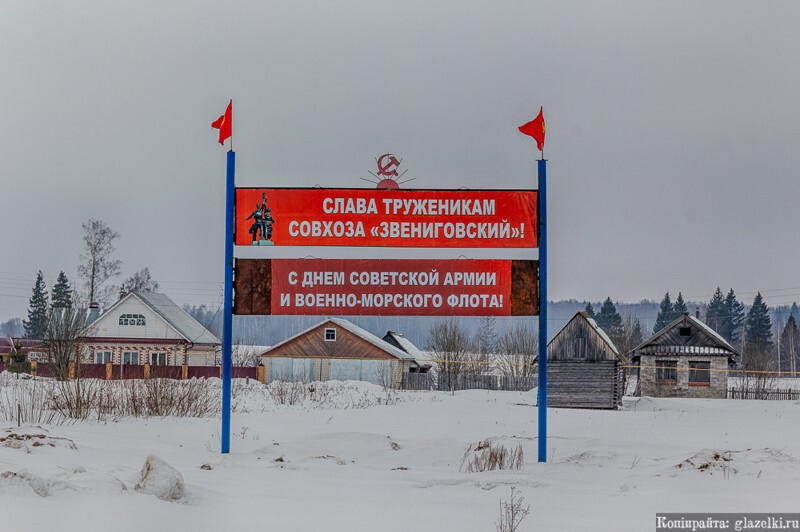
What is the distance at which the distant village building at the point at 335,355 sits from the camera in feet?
166

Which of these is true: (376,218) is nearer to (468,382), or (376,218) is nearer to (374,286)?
(374,286)

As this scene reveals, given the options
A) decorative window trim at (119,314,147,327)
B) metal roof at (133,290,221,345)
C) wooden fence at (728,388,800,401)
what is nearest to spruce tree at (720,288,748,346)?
wooden fence at (728,388,800,401)

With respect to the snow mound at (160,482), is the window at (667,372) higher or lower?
lower

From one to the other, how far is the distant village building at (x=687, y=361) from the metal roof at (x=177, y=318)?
27.3 m

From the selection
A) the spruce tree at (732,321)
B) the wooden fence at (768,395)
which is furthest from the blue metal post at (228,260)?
the spruce tree at (732,321)

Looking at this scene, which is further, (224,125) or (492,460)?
(224,125)

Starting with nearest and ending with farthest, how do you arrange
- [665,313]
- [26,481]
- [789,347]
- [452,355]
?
1. [26,481]
2. [452,355]
3. [789,347]
4. [665,313]

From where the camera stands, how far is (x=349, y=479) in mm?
9805

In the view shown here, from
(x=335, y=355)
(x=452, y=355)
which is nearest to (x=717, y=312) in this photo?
(x=452, y=355)

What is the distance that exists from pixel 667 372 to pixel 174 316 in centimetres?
3046

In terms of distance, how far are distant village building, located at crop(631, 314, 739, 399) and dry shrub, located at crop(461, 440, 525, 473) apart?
108 ft

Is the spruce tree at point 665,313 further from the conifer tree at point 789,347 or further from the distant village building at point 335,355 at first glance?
the distant village building at point 335,355

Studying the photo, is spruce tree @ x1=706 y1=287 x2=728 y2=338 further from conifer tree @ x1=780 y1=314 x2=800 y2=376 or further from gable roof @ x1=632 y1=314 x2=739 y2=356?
gable roof @ x1=632 y1=314 x2=739 y2=356
